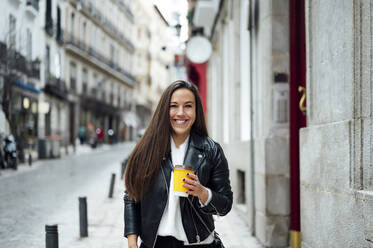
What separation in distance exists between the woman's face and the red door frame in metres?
3.05

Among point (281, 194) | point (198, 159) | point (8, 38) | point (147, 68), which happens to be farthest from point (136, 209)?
point (147, 68)

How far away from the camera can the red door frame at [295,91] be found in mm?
5484

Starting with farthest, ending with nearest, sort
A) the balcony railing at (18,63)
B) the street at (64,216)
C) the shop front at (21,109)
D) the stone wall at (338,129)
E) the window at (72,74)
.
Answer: the window at (72,74)
the shop front at (21,109)
the balcony railing at (18,63)
the street at (64,216)
the stone wall at (338,129)

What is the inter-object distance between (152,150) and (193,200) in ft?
1.18

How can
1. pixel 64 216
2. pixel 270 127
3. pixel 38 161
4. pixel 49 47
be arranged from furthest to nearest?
pixel 38 161 < pixel 49 47 < pixel 64 216 < pixel 270 127

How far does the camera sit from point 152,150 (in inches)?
103

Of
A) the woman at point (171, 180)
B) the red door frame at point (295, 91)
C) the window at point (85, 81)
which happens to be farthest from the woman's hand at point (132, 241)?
the window at point (85, 81)

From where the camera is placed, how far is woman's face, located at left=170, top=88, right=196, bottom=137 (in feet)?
8.71

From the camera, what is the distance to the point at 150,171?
2.56m

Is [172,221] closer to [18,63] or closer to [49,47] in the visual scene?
[18,63]

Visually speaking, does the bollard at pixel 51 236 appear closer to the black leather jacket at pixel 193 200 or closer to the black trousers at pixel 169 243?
the black leather jacket at pixel 193 200

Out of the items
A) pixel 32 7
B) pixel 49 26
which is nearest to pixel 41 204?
pixel 49 26

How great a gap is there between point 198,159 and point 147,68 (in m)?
65.1

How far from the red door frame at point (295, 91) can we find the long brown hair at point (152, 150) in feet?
9.90
